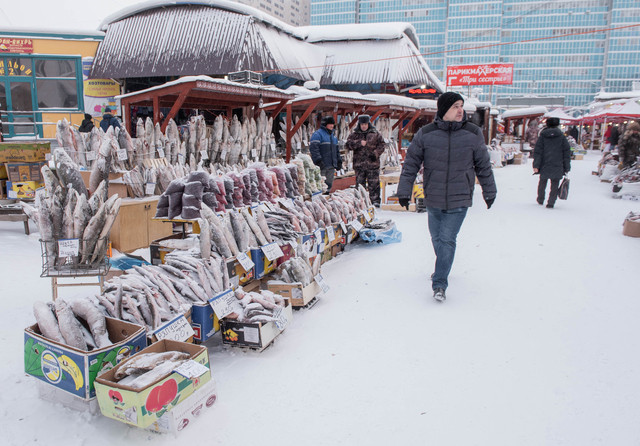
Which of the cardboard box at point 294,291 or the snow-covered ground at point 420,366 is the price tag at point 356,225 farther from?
the cardboard box at point 294,291

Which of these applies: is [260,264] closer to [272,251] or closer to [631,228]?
[272,251]

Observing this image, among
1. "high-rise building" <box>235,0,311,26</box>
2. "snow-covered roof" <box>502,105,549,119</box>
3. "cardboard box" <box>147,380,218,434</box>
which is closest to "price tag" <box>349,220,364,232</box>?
"cardboard box" <box>147,380,218,434</box>

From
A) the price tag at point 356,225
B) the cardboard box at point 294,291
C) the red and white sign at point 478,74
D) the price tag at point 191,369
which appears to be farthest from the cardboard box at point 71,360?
the red and white sign at point 478,74

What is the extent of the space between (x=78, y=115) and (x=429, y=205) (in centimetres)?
1295

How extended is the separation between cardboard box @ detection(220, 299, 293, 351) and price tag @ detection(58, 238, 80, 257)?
1.22 meters

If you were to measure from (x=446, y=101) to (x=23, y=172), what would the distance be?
6254mm

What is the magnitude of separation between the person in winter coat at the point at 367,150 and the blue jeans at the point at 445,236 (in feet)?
14.2

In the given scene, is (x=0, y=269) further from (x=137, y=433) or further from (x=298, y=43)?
(x=298, y=43)

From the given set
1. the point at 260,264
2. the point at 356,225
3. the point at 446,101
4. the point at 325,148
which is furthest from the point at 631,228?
the point at 260,264

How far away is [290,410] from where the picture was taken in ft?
8.38

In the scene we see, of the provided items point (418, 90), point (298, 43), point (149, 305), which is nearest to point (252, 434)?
point (149, 305)

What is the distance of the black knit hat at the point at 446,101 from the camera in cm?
397

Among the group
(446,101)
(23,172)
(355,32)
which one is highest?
(355,32)

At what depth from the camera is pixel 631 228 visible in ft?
21.9
